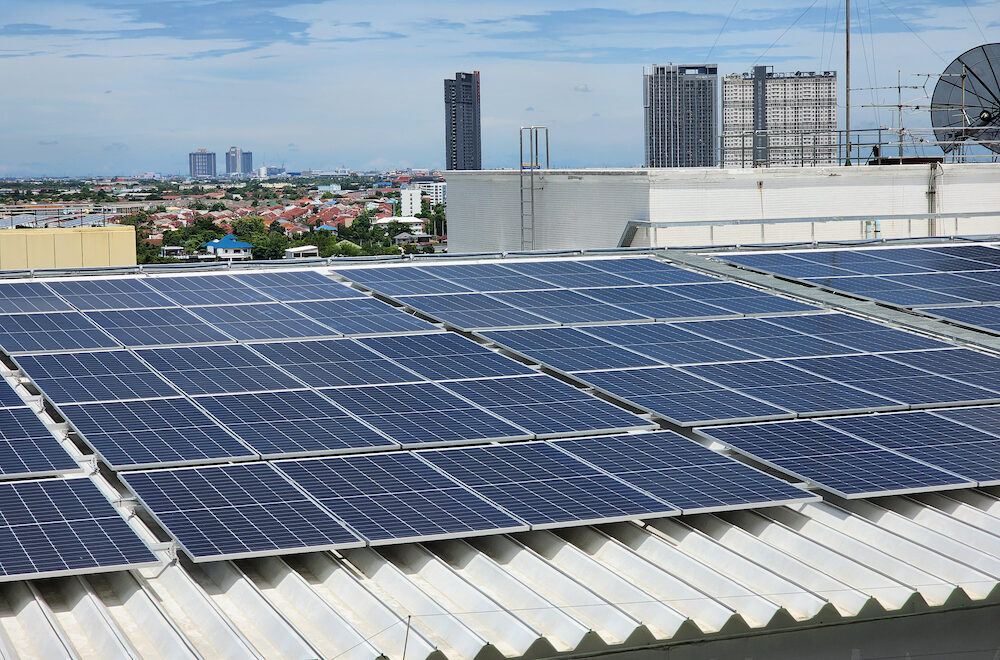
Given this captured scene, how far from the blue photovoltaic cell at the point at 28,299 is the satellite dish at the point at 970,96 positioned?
40839 mm

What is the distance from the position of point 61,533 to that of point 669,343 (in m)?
12.8

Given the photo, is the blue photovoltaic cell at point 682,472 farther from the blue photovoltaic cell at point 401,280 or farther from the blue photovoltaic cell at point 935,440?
the blue photovoltaic cell at point 401,280

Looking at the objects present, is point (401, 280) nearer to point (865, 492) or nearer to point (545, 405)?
point (545, 405)

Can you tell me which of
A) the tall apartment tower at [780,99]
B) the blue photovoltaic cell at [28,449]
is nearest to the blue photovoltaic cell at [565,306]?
the blue photovoltaic cell at [28,449]

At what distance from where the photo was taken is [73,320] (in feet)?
75.0

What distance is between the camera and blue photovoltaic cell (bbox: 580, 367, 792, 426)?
18.0m

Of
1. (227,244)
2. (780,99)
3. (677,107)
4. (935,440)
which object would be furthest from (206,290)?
(227,244)

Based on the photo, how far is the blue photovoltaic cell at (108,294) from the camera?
24531mm

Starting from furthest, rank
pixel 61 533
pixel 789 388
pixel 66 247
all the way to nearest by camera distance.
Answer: pixel 66 247
pixel 789 388
pixel 61 533

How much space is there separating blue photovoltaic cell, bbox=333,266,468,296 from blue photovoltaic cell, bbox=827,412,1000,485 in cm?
1163

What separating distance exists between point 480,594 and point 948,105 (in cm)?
4806

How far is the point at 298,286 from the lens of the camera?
27.2 metres

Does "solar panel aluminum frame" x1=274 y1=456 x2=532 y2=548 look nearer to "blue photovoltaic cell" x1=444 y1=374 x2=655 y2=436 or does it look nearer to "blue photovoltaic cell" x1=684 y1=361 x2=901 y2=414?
"blue photovoltaic cell" x1=444 y1=374 x2=655 y2=436

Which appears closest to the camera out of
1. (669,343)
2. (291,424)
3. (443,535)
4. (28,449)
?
(443,535)
